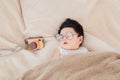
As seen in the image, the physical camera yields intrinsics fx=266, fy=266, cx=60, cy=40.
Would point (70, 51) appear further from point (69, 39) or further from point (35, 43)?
point (35, 43)

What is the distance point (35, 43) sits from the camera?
1.60m

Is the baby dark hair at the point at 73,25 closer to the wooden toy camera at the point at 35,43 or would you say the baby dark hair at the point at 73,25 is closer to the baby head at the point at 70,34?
the baby head at the point at 70,34

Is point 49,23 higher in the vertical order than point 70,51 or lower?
higher

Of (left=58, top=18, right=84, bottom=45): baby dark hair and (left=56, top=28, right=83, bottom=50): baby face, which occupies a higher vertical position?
(left=58, top=18, right=84, bottom=45): baby dark hair

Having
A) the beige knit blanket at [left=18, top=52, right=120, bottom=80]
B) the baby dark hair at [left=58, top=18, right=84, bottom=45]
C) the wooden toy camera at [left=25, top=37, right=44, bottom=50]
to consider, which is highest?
the baby dark hair at [left=58, top=18, right=84, bottom=45]

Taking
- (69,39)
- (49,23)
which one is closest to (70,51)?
(69,39)

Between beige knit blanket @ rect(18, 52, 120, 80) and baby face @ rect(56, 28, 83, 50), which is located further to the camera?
baby face @ rect(56, 28, 83, 50)

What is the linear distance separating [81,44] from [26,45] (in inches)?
13.5

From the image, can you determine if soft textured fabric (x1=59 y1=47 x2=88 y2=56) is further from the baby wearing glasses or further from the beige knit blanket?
the beige knit blanket

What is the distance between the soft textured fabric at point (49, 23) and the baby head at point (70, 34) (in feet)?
0.15

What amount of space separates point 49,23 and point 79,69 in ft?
1.25

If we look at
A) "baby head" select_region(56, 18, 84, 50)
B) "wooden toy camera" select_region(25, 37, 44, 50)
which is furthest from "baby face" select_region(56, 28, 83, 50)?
"wooden toy camera" select_region(25, 37, 44, 50)

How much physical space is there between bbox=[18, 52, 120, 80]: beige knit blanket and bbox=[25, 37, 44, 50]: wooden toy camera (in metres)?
0.22

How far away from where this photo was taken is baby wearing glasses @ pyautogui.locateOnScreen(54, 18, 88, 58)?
159 centimetres
